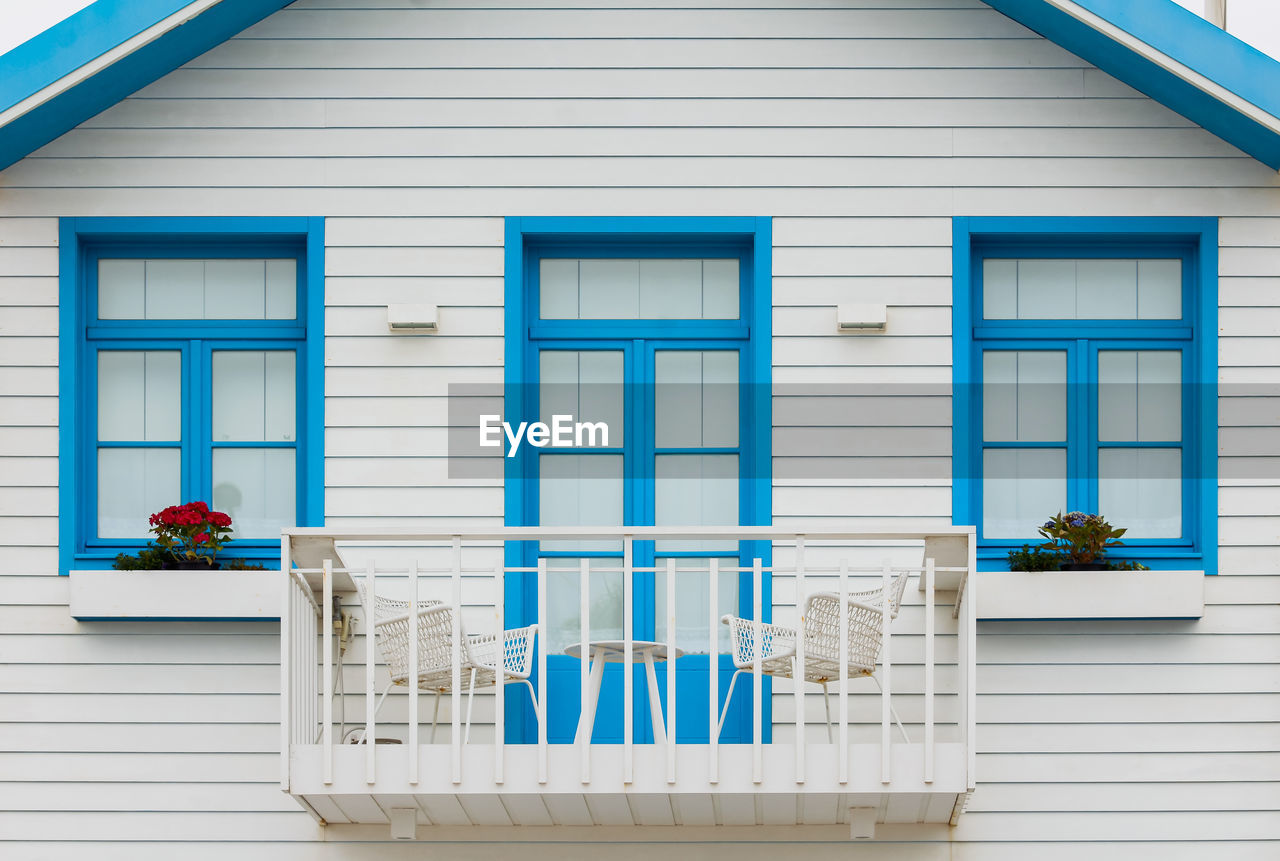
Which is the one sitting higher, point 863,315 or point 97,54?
point 97,54

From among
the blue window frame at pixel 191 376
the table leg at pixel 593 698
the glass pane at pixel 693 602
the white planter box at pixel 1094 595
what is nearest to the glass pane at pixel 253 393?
the blue window frame at pixel 191 376

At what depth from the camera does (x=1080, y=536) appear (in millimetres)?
6105

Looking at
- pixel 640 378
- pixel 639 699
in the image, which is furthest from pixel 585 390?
pixel 639 699

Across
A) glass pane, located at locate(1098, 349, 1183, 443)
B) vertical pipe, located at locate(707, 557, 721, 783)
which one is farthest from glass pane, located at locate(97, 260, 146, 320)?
glass pane, located at locate(1098, 349, 1183, 443)

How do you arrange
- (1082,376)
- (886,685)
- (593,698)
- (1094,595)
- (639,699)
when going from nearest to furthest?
1. (886,685)
2. (593,698)
3. (1094,595)
4. (639,699)
5. (1082,376)

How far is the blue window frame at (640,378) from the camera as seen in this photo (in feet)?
20.7

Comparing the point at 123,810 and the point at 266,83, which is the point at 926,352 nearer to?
the point at 266,83

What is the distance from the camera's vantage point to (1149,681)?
242 inches

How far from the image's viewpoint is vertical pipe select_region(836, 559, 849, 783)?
518 centimetres

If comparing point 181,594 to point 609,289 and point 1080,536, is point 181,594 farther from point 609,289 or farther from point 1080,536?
point 1080,536

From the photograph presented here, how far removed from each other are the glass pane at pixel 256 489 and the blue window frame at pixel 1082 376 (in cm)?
305

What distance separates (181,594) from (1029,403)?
3.82 metres

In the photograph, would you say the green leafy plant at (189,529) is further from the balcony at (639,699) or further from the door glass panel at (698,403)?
the door glass panel at (698,403)

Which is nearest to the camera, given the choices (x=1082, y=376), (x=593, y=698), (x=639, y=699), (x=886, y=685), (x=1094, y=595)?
(x=886, y=685)
